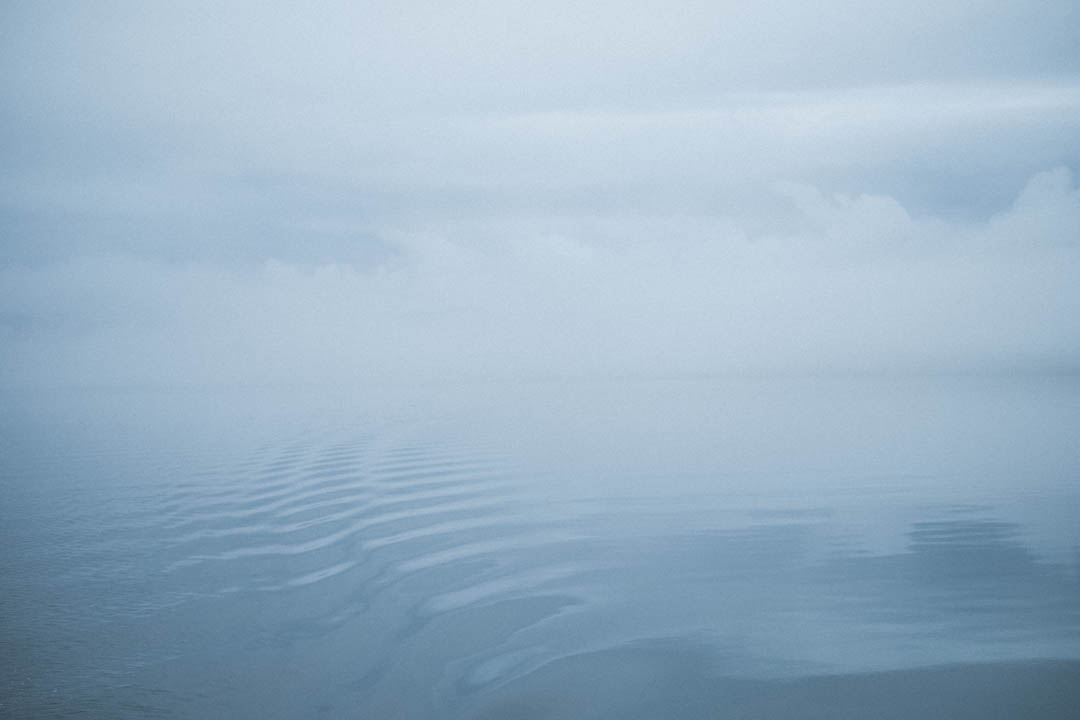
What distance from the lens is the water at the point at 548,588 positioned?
17.7 ft

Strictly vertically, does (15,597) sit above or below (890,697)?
above

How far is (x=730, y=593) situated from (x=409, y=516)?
548cm

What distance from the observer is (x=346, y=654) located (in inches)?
239

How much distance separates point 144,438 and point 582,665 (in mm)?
24092

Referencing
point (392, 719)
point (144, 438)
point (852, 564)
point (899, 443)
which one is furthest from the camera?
point (144, 438)

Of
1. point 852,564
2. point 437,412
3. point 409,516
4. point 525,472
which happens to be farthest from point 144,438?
point 852,564

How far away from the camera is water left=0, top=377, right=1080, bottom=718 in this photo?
17.7ft

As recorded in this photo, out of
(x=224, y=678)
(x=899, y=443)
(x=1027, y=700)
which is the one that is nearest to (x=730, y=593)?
(x=1027, y=700)

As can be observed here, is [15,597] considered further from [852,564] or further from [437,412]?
[437,412]

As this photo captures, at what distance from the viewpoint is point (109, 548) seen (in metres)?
9.54

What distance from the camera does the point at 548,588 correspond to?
7.74 meters

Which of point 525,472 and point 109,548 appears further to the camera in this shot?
point 525,472

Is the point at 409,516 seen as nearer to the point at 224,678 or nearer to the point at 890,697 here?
the point at 224,678

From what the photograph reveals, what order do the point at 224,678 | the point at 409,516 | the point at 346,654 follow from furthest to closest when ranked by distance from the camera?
1. the point at 409,516
2. the point at 346,654
3. the point at 224,678
